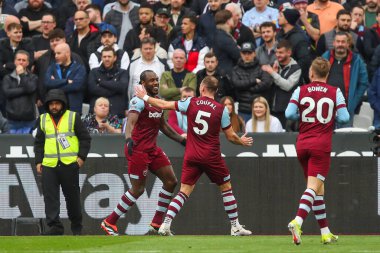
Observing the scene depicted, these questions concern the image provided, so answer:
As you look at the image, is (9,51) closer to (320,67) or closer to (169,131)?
(169,131)

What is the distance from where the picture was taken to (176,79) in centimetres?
2036

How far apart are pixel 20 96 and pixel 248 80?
13.1ft

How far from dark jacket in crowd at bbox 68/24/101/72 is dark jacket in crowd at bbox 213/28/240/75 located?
224cm

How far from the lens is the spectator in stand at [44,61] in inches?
818

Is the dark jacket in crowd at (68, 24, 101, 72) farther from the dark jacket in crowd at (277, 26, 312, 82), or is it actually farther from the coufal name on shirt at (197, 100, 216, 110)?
the coufal name on shirt at (197, 100, 216, 110)

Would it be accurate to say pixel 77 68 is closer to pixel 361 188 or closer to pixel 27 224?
pixel 27 224

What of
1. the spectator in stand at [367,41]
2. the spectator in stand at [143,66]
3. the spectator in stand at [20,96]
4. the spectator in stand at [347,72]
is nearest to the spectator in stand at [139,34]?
the spectator in stand at [143,66]

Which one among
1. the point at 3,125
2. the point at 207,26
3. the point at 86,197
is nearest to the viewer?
the point at 86,197

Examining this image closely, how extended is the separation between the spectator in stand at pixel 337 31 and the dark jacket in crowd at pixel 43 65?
4301mm

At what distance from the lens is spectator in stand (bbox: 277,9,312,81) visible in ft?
67.7

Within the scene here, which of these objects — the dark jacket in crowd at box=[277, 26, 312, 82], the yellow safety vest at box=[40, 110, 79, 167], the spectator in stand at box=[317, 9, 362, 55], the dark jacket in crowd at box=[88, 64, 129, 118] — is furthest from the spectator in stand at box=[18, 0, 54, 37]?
the yellow safety vest at box=[40, 110, 79, 167]

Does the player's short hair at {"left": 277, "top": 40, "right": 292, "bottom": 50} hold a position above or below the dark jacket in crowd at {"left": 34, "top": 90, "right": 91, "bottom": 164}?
above

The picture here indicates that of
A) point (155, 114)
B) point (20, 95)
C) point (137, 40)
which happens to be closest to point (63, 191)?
point (155, 114)

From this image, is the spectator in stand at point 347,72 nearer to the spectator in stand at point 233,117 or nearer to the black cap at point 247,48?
the black cap at point 247,48
